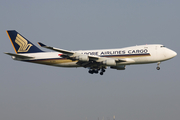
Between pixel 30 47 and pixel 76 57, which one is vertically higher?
pixel 30 47

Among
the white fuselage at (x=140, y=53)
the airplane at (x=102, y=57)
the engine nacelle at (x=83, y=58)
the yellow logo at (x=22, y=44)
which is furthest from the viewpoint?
the yellow logo at (x=22, y=44)

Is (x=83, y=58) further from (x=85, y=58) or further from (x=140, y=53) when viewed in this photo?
(x=140, y=53)

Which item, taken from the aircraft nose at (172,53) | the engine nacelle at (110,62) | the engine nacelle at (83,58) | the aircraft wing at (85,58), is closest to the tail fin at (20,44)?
the aircraft wing at (85,58)

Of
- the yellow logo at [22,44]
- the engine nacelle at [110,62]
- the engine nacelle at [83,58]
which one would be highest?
the yellow logo at [22,44]

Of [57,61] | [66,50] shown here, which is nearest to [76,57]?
[66,50]

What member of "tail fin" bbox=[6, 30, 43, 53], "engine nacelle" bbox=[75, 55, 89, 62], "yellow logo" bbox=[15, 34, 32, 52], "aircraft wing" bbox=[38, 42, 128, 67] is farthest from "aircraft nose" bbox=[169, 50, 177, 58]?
"yellow logo" bbox=[15, 34, 32, 52]

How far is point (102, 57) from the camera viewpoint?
56.3 m

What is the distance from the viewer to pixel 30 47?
63.5 meters

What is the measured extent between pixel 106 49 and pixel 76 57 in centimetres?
685

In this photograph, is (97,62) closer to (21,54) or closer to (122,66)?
(122,66)

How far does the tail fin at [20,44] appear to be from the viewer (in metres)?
63.3

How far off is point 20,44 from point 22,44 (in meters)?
0.46

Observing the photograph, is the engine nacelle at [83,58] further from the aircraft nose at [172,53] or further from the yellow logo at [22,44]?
the aircraft nose at [172,53]

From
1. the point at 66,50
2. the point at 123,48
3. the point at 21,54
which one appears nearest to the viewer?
the point at 66,50
